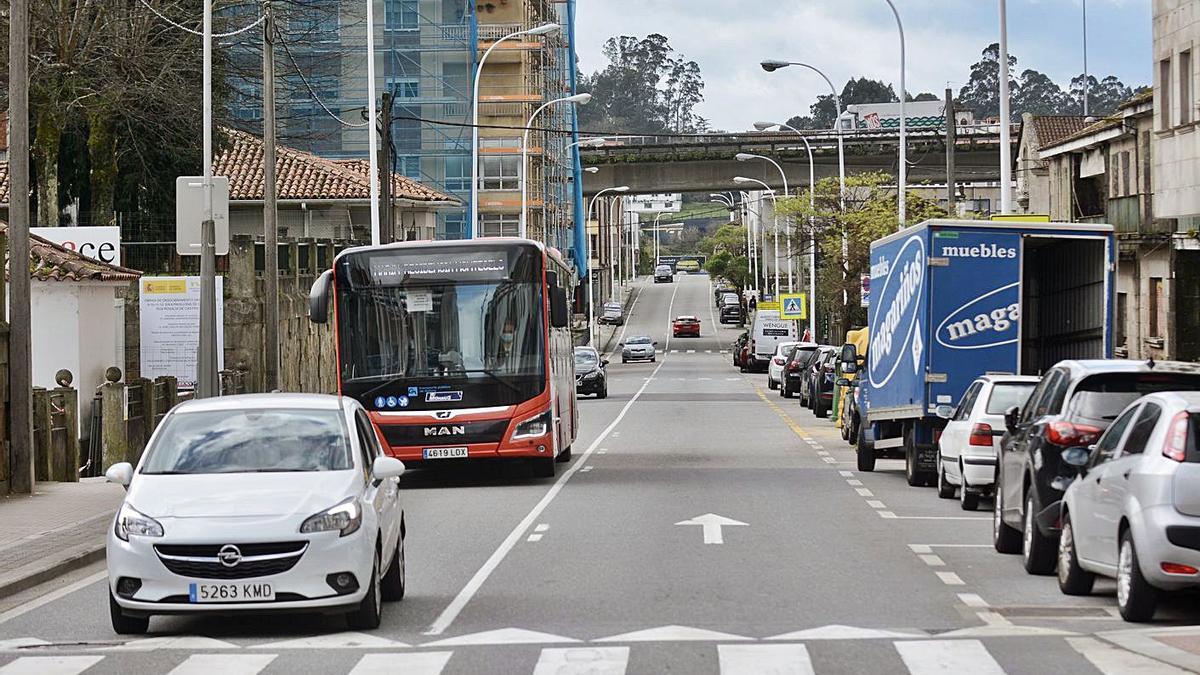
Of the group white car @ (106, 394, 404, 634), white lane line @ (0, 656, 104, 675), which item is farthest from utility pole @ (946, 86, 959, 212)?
white lane line @ (0, 656, 104, 675)

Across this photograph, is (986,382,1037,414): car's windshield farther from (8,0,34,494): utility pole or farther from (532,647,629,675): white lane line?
(8,0,34,494): utility pole

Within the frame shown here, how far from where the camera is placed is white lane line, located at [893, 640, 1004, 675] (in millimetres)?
9594

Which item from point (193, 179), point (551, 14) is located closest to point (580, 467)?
point (193, 179)

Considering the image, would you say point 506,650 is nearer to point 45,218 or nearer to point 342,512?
point 342,512

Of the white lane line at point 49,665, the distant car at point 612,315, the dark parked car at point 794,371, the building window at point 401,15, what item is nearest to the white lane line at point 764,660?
the white lane line at point 49,665

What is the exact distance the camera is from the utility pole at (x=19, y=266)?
20422 mm

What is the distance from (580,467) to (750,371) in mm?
55504

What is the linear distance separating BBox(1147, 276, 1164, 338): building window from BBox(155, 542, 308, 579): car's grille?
122ft

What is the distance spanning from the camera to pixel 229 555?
421 inches

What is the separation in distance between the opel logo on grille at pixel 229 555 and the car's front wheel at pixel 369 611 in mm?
851

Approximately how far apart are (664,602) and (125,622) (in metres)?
3.70

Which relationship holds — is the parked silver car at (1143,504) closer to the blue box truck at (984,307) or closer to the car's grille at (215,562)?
the car's grille at (215,562)

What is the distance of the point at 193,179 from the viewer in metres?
24.8

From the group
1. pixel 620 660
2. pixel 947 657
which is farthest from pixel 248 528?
pixel 947 657
